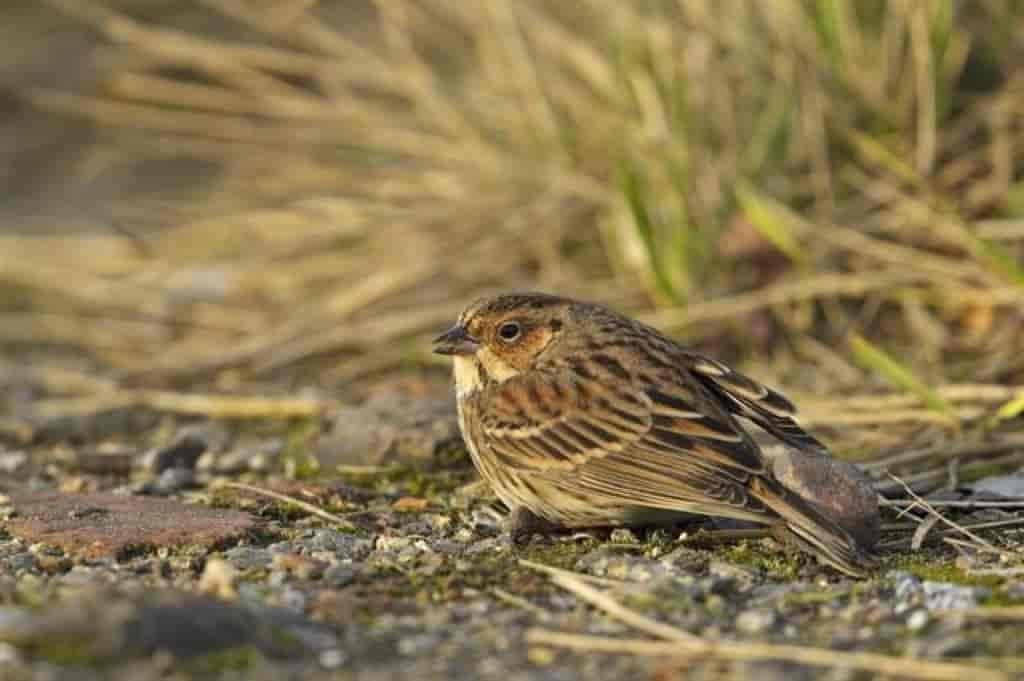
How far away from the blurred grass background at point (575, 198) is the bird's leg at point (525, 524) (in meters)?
1.34

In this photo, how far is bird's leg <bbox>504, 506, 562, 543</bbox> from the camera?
4.15 meters

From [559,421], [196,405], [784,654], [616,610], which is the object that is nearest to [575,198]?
[196,405]

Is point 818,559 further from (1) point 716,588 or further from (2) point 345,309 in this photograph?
(2) point 345,309

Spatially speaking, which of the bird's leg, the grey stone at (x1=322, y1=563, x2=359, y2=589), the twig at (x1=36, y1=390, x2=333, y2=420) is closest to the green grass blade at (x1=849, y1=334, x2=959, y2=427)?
the bird's leg

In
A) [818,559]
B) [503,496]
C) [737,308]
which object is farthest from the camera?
[737,308]

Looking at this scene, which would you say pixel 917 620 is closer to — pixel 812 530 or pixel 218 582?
pixel 812 530

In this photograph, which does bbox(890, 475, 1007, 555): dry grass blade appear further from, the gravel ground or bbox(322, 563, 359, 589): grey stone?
bbox(322, 563, 359, 589): grey stone

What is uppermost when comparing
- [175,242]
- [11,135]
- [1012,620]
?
[11,135]

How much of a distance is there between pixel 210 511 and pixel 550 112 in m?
3.10

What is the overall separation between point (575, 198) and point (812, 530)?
3394 millimetres

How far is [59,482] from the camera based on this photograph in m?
5.11

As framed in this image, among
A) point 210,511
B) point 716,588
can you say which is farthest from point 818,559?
point 210,511

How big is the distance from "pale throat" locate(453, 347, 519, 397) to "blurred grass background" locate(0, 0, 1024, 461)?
3.96ft

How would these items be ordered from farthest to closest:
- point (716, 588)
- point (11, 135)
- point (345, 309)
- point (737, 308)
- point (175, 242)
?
point (11, 135)
point (175, 242)
point (345, 309)
point (737, 308)
point (716, 588)
